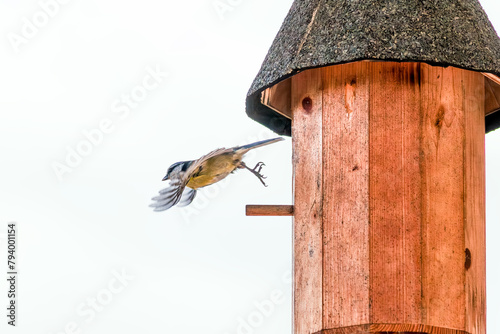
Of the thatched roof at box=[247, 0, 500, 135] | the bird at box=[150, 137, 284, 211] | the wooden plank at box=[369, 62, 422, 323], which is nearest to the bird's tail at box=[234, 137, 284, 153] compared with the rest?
the bird at box=[150, 137, 284, 211]

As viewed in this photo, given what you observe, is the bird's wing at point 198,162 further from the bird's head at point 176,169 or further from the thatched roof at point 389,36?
the thatched roof at point 389,36

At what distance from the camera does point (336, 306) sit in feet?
12.0

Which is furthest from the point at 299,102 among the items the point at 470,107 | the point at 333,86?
the point at 470,107

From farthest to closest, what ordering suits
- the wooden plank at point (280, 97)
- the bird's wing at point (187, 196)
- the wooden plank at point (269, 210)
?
the bird's wing at point (187, 196)
the wooden plank at point (280, 97)
the wooden plank at point (269, 210)

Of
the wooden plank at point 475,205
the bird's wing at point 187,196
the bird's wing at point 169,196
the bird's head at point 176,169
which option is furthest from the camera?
the bird's wing at point 187,196

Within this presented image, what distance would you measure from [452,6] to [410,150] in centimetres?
66

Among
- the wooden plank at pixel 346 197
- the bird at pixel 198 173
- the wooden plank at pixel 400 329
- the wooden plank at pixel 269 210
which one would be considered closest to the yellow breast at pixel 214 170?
the bird at pixel 198 173

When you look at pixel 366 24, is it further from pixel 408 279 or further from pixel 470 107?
pixel 408 279

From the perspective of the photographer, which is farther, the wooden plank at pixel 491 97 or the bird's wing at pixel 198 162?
the bird's wing at pixel 198 162

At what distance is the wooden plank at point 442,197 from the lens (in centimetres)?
360

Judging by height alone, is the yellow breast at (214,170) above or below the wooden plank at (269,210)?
above

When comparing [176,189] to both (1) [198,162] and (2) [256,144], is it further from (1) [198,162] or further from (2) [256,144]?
(2) [256,144]

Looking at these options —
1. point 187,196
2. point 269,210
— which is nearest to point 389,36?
point 269,210

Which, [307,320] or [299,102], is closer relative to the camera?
[307,320]
